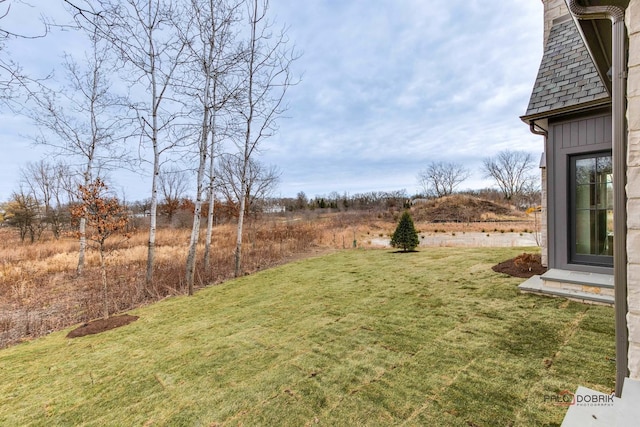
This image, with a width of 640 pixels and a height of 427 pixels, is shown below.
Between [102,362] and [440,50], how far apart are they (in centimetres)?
1105

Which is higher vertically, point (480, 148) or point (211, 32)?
point (480, 148)

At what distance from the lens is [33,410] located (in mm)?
2104

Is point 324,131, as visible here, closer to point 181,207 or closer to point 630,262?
point 630,262

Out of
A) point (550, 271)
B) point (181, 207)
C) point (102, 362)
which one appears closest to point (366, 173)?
point (181, 207)

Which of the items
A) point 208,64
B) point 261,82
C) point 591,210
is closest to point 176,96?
point 208,64

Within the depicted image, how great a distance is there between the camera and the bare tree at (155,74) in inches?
233

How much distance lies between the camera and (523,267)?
4.84m

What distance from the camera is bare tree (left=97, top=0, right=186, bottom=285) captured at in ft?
19.4

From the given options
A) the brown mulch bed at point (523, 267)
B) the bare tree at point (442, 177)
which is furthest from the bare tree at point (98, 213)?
the bare tree at point (442, 177)

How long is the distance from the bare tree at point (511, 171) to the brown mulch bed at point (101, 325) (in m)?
38.3

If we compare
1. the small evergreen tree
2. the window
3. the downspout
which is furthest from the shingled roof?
the small evergreen tree

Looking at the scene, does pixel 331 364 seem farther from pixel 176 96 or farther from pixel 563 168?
pixel 176 96

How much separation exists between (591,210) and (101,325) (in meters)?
7.19

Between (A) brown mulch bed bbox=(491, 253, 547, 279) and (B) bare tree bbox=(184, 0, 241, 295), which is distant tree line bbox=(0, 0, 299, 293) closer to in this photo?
(B) bare tree bbox=(184, 0, 241, 295)
